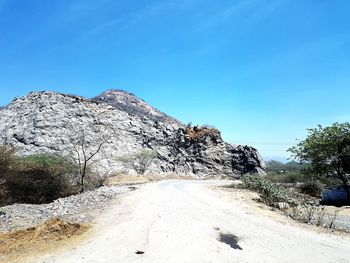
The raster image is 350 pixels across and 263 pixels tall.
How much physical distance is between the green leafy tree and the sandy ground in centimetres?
1765

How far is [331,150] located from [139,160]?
4070cm

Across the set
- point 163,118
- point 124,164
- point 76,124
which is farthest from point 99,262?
point 163,118

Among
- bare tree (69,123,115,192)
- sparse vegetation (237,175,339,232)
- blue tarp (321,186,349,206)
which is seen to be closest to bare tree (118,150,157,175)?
bare tree (69,123,115,192)

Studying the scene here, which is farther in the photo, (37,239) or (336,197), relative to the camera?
(336,197)

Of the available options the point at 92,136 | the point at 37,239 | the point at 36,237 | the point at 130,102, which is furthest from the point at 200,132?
the point at 37,239

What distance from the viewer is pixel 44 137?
6341 cm

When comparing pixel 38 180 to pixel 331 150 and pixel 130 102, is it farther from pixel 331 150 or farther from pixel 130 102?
pixel 130 102

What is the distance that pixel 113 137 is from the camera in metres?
71.7

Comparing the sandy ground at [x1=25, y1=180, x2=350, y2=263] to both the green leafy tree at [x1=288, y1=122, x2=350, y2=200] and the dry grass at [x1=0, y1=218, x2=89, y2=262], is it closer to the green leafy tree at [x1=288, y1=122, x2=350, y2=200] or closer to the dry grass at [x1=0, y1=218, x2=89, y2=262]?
the dry grass at [x1=0, y1=218, x2=89, y2=262]

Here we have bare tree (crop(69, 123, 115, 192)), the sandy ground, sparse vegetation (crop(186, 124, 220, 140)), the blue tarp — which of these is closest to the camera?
the sandy ground

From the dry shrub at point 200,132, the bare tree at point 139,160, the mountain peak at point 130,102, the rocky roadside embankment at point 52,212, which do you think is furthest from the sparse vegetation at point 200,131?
the rocky roadside embankment at point 52,212

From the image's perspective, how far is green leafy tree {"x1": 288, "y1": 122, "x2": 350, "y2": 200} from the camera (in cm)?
3156

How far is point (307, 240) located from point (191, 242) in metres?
4.16

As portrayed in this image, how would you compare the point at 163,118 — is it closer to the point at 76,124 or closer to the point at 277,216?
the point at 76,124
